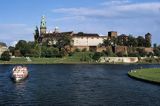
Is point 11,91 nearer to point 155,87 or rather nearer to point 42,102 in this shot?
point 42,102

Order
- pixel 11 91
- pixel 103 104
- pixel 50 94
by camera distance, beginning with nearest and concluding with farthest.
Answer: pixel 103 104 < pixel 50 94 < pixel 11 91

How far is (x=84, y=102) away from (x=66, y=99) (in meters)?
4.05

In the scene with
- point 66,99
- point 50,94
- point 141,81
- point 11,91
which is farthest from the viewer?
point 141,81

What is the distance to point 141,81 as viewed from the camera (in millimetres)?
83750

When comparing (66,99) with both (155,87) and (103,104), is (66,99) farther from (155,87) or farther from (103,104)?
(155,87)

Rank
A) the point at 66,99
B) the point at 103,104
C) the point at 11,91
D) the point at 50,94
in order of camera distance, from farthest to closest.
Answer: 1. the point at 11,91
2. the point at 50,94
3. the point at 66,99
4. the point at 103,104

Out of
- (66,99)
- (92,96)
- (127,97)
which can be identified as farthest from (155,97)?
(66,99)

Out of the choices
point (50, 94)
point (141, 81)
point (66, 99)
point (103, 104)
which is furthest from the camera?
point (141, 81)

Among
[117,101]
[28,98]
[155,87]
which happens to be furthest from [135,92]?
[28,98]

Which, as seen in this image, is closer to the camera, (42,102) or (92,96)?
(42,102)

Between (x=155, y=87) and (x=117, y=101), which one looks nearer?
(x=117, y=101)

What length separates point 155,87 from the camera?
231 feet

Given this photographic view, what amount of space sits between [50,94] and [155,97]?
15929mm

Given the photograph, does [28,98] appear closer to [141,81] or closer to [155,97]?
[155,97]
